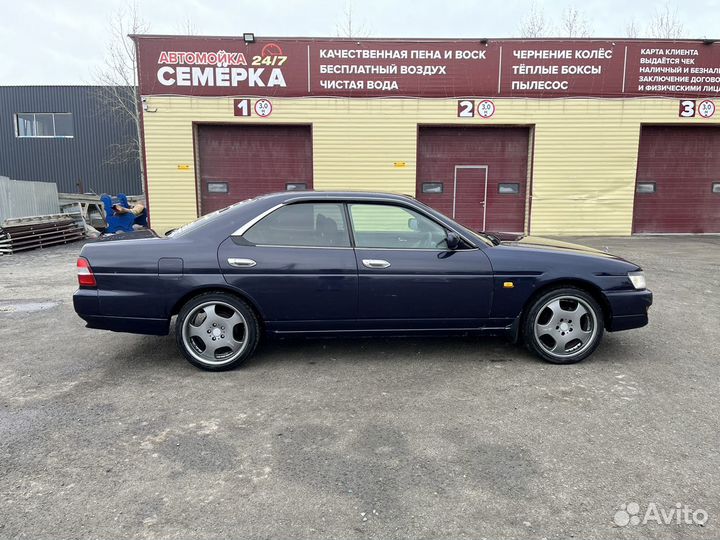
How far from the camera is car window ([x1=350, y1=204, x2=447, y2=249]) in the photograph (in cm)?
429

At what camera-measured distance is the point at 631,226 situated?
45.9ft

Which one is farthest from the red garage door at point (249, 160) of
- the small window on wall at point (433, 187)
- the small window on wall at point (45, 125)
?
the small window on wall at point (45, 125)

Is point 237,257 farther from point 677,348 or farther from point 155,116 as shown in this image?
point 155,116

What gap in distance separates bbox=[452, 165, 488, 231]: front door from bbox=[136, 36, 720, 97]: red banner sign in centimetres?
198

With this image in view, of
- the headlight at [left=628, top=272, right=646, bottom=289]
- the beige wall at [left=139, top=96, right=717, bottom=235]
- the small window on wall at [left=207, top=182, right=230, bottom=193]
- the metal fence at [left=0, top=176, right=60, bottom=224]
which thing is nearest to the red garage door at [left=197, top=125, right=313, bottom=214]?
the small window on wall at [left=207, top=182, right=230, bottom=193]

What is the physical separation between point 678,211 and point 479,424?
13799 millimetres

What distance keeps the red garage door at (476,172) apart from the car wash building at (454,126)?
36 millimetres

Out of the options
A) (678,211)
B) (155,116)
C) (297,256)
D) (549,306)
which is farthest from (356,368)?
(678,211)

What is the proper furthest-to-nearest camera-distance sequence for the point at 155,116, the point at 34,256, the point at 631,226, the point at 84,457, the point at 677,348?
the point at 631,226
the point at 155,116
the point at 34,256
the point at 677,348
the point at 84,457

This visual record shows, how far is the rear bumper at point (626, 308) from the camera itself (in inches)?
170

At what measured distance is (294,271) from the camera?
4.12 m

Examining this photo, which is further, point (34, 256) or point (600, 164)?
point (600, 164)

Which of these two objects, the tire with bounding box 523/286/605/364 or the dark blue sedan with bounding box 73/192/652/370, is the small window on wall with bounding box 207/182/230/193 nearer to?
the dark blue sedan with bounding box 73/192/652/370

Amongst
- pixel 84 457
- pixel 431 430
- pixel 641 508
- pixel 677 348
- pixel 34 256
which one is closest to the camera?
pixel 641 508
